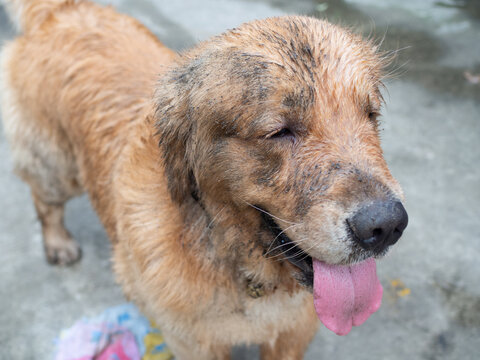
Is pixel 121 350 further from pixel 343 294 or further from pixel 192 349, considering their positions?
pixel 343 294

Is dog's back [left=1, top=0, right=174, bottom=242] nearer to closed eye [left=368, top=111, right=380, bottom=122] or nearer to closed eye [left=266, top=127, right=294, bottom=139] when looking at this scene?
closed eye [left=266, top=127, right=294, bottom=139]

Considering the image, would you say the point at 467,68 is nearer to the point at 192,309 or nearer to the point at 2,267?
the point at 192,309

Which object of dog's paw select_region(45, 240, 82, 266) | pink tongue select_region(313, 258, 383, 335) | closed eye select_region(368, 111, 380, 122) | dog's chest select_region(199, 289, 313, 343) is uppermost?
closed eye select_region(368, 111, 380, 122)

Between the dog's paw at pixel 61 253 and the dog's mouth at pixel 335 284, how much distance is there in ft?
8.44

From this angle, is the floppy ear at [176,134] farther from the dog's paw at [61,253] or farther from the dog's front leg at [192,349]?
the dog's paw at [61,253]

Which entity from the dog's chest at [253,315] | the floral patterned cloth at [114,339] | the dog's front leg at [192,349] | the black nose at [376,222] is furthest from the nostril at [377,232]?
the floral patterned cloth at [114,339]

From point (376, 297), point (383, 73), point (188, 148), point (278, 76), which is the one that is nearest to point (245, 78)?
point (278, 76)

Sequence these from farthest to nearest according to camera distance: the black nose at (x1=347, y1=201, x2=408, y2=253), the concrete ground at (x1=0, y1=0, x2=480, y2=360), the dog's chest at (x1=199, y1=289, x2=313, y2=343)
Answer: the concrete ground at (x1=0, y1=0, x2=480, y2=360), the dog's chest at (x1=199, y1=289, x2=313, y2=343), the black nose at (x1=347, y1=201, x2=408, y2=253)

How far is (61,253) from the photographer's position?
168 inches

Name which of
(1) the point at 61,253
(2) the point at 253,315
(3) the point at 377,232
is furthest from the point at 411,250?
(1) the point at 61,253

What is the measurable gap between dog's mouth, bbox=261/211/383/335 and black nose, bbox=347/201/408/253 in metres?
0.33

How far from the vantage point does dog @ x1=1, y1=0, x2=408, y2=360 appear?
6.82ft

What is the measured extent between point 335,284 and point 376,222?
0.47 meters

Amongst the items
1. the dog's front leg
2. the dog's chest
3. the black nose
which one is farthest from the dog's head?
the dog's front leg
